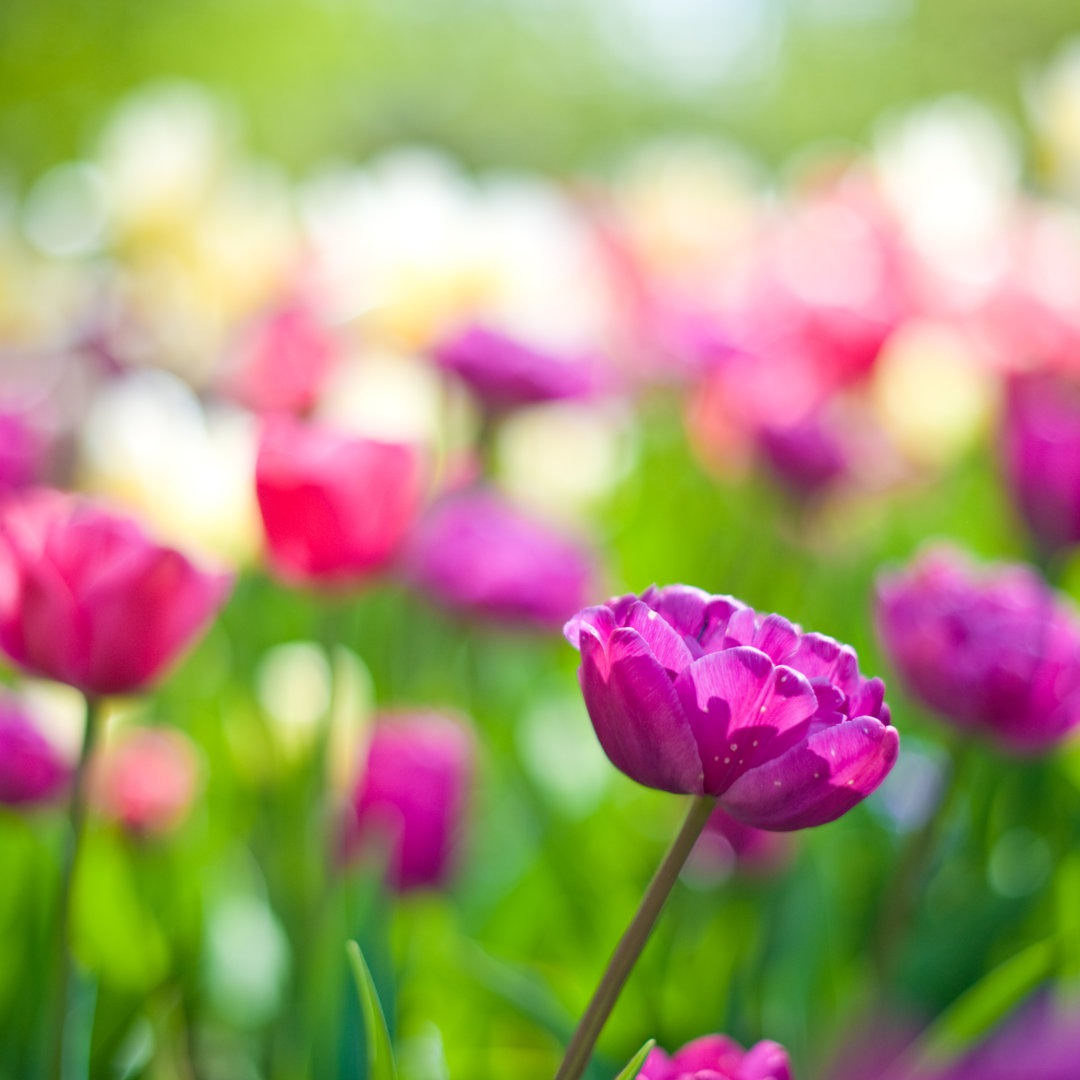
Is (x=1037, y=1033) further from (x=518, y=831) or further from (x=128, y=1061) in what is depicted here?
(x=518, y=831)

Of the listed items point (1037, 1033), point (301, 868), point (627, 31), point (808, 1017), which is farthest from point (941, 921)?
point (627, 31)

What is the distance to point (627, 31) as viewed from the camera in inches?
303

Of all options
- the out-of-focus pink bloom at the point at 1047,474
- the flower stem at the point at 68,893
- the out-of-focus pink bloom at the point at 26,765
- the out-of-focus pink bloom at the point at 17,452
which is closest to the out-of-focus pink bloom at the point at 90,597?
the flower stem at the point at 68,893

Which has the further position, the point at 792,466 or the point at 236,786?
the point at 792,466

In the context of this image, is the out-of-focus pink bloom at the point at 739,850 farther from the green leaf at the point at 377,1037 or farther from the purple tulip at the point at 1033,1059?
the purple tulip at the point at 1033,1059

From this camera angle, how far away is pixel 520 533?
2.84ft

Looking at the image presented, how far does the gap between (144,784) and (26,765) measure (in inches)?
5.6

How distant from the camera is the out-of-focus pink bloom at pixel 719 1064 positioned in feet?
1.10

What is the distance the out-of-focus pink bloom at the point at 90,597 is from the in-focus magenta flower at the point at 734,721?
0.67 ft

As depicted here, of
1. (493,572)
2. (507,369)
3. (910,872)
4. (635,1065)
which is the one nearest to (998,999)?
(910,872)

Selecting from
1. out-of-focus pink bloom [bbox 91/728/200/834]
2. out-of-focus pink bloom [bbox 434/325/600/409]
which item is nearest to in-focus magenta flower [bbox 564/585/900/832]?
out-of-focus pink bloom [bbox 91/728/200/834]

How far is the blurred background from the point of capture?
2.14 feet

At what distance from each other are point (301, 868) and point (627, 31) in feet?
25.7

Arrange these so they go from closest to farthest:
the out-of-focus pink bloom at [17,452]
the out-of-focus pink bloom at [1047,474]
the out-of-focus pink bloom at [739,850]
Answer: the out-of-focus pink bloom at [739,850] → the out-of-focus pink bloom at [1047,474] → the out-of-focus pink bloom at [17,452]
